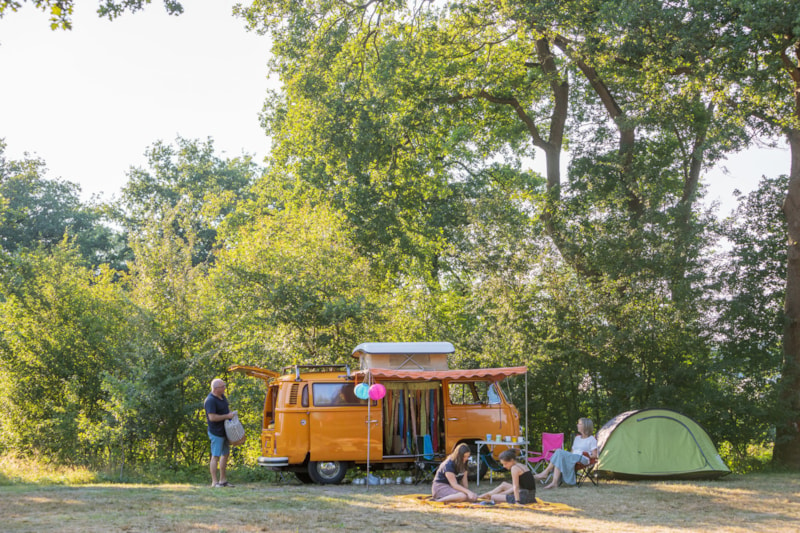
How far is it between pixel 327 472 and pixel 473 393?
297 cm

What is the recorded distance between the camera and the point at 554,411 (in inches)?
691

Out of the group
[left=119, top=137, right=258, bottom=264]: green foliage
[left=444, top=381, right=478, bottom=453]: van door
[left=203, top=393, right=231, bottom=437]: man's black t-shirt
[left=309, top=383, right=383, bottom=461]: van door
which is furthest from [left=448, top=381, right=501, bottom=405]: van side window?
[left=119, top=137, right=258, bottom=264]: green foliage

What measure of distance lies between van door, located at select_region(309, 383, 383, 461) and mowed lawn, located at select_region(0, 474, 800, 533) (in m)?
0.65

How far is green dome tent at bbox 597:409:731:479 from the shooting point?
552 inches

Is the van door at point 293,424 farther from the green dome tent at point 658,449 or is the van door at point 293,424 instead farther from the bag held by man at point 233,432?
the green dome tent at point 658,449

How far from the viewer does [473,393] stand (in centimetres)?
1426

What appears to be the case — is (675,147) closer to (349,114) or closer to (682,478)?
(349,114)

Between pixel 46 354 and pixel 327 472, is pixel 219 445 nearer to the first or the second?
pixel 327 472

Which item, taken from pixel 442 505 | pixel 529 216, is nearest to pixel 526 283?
pixel 529 216

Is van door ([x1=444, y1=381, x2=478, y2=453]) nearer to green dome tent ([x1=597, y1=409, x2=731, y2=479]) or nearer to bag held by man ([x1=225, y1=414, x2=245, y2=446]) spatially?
green dome tent ([x1=597, y1=409, x2=731, y2=479])

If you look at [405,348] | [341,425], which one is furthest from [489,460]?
[341,425]

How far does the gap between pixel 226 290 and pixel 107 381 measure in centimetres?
318

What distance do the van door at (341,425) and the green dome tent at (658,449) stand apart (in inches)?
165

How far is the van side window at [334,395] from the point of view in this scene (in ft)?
43.0
